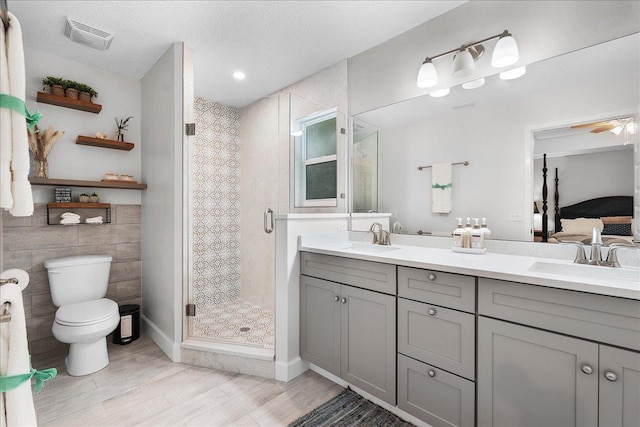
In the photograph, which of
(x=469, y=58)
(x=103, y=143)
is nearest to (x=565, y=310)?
(x=469, y=58)

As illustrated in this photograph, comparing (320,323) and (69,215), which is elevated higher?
(69,215)

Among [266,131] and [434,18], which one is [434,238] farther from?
[266,131]

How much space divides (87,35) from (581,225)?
341cm

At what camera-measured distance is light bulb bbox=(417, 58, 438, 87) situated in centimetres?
197

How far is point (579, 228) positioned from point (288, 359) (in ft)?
6.15

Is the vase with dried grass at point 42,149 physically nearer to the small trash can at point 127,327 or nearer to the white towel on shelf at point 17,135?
the small trash can at point 127,327

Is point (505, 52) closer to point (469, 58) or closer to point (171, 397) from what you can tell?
point (469, 58)

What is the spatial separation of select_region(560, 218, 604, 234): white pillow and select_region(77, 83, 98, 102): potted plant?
3.61 metres

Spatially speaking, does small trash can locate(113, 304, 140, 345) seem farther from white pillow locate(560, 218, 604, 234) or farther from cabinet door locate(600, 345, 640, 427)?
white pillow locate(560, 218, 604, 234)

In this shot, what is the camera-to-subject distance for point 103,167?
2.71 metres

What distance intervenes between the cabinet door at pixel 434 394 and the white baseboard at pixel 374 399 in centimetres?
11

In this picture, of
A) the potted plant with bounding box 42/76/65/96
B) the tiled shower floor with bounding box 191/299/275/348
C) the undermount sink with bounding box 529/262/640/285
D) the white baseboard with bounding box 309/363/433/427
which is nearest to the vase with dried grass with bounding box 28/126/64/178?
the potted plant with bounding box 42/76/65/96

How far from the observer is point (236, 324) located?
2.60m

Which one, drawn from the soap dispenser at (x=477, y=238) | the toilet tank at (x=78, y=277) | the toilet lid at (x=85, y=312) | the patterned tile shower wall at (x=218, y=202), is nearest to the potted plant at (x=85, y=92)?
the patterned tile shower wall at (x=218, y=202)
